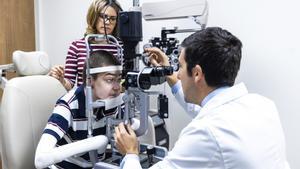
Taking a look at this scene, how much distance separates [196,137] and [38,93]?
3.43 feet

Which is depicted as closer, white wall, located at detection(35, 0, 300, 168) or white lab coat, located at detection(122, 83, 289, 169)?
white lab coat, located at detection(122, 83, 289, 169)

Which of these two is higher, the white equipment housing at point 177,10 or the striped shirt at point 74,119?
the white equipment housing at point 177,10

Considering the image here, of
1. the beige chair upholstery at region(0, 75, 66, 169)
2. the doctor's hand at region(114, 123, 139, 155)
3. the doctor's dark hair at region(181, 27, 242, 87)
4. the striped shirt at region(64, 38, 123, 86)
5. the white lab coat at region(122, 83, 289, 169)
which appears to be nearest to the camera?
the white lab coat at region(122, 83, 289, 169)

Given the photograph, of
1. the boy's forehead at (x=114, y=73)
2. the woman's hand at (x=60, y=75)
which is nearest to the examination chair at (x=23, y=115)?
the woman's hand at (x=60, y=75)

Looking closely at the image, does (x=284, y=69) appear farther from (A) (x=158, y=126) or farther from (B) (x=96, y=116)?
(B) (x=96, y=116)

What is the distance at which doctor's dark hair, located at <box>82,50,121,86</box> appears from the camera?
1.37m

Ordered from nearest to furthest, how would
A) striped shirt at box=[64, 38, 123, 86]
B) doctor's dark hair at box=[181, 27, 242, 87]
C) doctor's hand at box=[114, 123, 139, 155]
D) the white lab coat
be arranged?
the white lab coat → doctor's dark hair at box=[181, 27, 242, 87] → doctor's hand at box=[114, 123, 139, 155] → striped shirt at box=[64, 38, 123, 86]

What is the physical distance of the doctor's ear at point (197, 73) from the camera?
3.46 ft

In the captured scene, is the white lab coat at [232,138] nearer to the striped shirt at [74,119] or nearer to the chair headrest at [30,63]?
the striped shirt at [74,119]

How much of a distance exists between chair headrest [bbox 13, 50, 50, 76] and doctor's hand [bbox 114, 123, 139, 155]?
889 mm

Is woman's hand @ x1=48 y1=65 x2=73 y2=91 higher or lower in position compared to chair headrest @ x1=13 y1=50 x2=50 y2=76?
lower

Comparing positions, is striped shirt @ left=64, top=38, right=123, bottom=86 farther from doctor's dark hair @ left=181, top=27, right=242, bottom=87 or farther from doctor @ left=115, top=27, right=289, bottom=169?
doctor's dark hair @ left=181, top=27, right=242, bottom=87

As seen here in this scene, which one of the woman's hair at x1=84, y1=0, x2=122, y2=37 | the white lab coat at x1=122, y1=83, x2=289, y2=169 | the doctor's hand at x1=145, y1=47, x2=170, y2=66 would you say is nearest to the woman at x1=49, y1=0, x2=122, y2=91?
the woman's hair at x1=84, y1=0, x2=122, y2=37

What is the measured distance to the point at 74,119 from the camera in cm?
140
